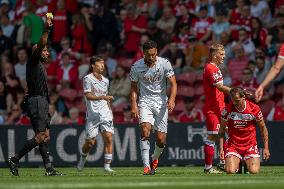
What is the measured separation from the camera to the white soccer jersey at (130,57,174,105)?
53.9 ft

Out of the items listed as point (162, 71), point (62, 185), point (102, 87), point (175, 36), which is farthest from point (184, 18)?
point (62, 185)

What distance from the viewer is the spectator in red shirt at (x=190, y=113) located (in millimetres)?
23156

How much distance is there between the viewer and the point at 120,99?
80.8 feet

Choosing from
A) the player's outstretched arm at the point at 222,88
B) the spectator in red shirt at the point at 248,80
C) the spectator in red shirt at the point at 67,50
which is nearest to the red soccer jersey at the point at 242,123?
the player's outstretched arm at the point at 222,88

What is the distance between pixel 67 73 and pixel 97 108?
6805 mm

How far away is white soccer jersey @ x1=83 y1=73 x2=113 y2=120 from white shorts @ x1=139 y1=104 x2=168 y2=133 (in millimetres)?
2554

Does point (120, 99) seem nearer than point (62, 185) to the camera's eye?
No

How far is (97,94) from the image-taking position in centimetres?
1895

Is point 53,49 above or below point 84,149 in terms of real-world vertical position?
above

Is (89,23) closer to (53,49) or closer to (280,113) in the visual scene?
(53,49)

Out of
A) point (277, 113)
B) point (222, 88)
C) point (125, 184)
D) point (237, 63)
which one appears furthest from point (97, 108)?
point (125, 184)

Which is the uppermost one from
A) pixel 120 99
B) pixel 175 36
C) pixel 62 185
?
→ pixel 175 36

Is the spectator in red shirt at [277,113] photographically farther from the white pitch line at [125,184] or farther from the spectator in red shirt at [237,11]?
the white pitch line at [125,184]

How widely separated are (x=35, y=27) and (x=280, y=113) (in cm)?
828
